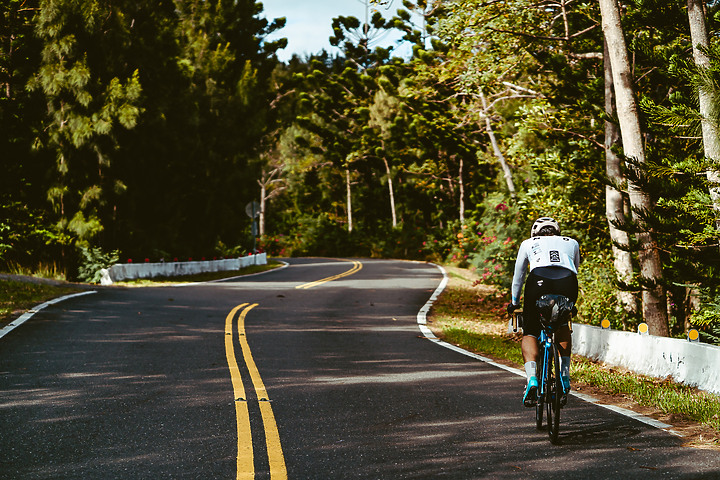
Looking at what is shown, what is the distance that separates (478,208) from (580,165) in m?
34.5

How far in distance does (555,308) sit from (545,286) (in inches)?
8.8

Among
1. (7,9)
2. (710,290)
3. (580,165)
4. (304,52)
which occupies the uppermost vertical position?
(304,52)

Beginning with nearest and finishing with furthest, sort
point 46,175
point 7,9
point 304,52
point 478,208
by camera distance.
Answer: point 7,9 → point 46,175 → point 478,208 → point 304,52

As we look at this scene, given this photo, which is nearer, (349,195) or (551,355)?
(551,355)

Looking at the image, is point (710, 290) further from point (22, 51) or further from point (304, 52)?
point (304, 52)

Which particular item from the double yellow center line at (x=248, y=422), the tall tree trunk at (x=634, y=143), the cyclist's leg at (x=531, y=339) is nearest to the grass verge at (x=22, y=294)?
the double yellow center line at (x=248, y=422)

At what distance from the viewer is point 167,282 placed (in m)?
26.1

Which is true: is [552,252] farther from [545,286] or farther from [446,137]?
[446,137]

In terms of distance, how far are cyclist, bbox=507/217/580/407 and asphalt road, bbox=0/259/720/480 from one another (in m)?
0.58

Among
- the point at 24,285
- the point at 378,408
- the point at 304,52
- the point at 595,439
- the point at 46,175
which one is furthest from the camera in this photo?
the point at 304,52

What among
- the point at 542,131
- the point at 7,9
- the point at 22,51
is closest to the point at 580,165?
the point at 542,131

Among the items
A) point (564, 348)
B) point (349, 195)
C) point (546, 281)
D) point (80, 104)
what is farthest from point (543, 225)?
point (349, 195)

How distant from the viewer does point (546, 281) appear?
6320 mm

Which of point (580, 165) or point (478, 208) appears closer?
point (580, 165)
